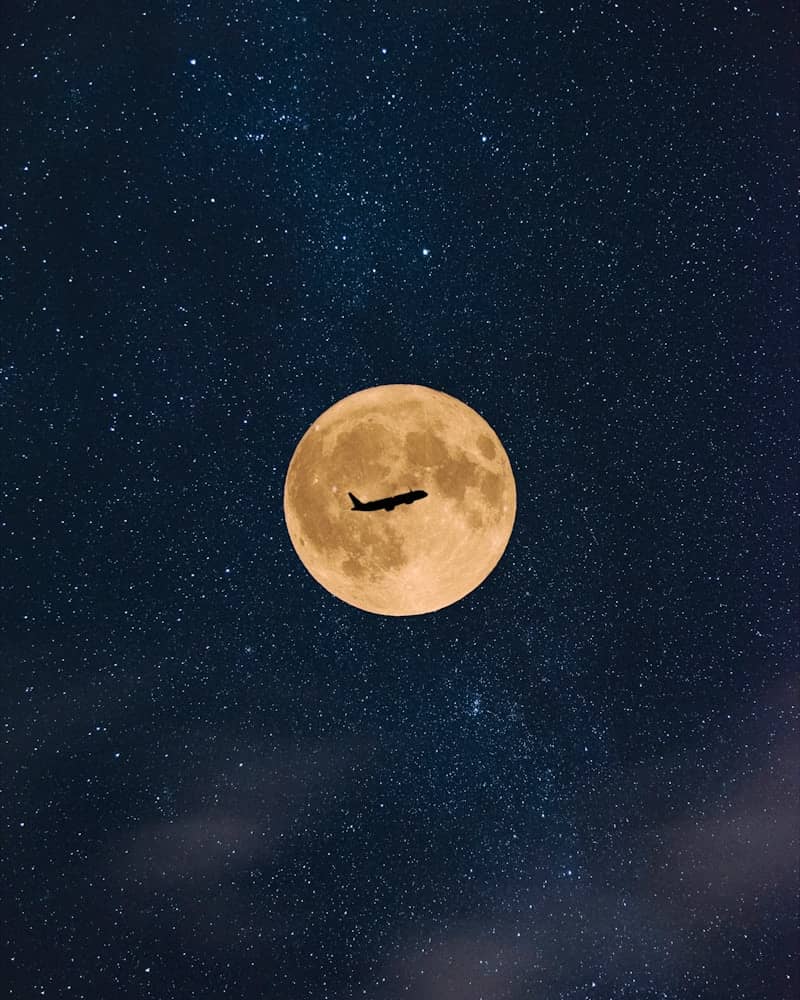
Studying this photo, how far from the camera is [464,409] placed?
6.95 meters

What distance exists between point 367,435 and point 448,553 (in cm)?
134

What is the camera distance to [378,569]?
6344 millimetres

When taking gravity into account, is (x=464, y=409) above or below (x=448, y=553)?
above

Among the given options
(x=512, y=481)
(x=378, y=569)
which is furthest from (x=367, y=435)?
(x=512, y=481)

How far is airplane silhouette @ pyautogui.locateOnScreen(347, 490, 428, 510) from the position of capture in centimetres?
583

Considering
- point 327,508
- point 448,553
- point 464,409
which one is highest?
point 464,409

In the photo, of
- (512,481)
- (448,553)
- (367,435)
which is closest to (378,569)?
(448,553)

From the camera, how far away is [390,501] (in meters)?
5.84

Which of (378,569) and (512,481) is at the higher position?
(512,481)

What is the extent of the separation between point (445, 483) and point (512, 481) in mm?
1194

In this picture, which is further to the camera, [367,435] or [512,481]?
[512,481]

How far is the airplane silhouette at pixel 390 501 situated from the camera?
19.1 feet

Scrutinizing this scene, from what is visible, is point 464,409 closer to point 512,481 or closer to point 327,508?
point 512,481

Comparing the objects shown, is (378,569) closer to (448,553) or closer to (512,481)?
(448,553)
